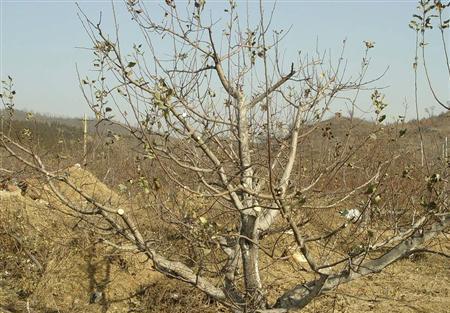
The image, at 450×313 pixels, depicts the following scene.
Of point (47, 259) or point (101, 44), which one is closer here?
point (101, 44)

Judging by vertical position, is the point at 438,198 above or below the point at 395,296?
above

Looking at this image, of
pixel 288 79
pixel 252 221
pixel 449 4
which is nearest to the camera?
pixel 449 4

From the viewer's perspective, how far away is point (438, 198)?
8.36ft

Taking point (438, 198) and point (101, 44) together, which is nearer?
point (438, 198)

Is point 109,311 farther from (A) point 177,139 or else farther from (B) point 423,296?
(B) point 423,296

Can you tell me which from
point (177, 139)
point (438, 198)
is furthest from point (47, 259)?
point (438, 198)

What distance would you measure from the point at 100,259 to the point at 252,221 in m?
2.51

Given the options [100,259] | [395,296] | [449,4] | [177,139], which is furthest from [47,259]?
[449,4]

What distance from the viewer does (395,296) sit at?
5.08 m

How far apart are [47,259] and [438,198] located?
4.11 meters

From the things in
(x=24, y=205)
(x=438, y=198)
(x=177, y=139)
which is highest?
(x=177, y=139)

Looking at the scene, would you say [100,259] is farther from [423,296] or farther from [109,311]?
[423,296]

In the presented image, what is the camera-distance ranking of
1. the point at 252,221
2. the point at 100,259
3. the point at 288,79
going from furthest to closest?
1. the point at 100,259
2. the point at 288,79
3. the point at 252,221

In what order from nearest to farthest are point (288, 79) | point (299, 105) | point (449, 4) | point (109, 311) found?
point (449, 4), point (288, 79), point (299, 105), point (109, 311)
